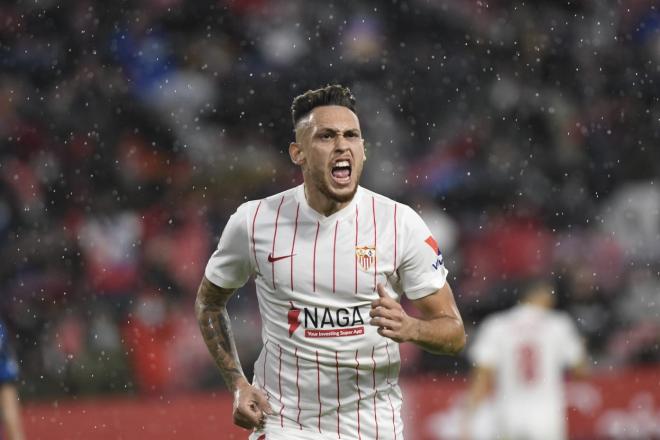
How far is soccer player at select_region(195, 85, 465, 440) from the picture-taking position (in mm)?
3818

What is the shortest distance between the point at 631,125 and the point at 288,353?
752 centimetres

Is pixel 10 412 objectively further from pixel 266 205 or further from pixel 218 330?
pixel 266 205

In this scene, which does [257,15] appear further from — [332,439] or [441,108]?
[332,439]

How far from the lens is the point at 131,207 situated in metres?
9.57

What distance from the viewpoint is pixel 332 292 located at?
3.82 metres

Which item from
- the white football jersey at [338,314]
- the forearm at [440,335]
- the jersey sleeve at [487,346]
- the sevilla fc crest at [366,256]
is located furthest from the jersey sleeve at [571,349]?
the sevilla fc crest at [366,256]

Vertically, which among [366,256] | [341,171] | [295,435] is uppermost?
[341,171]

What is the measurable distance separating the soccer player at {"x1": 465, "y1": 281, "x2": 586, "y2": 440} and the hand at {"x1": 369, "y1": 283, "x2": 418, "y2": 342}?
446cm

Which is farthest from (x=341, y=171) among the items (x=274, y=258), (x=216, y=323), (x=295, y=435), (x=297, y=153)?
(x=295, y=435)

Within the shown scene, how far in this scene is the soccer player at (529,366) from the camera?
786 centimetres

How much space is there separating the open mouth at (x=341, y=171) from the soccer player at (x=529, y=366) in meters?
4.17

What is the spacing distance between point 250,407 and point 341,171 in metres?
0.82

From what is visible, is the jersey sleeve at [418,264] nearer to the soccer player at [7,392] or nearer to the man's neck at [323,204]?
the man's neck at [323,204]

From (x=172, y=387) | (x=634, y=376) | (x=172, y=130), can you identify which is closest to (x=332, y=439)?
(x=172, y=387)
